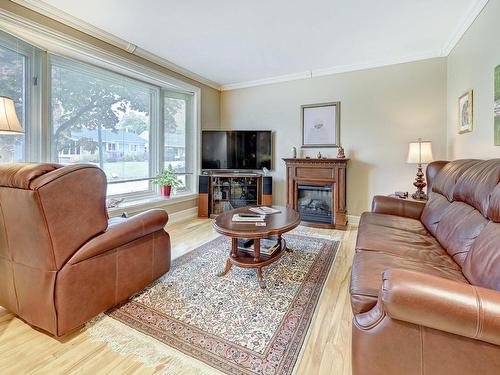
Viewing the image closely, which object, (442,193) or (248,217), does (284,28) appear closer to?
(248,217)

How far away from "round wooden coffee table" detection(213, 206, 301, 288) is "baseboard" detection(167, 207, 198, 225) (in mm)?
1995

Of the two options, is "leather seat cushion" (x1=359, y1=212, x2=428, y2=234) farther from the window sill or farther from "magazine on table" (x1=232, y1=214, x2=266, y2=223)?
the window sill

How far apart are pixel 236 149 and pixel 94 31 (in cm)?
252

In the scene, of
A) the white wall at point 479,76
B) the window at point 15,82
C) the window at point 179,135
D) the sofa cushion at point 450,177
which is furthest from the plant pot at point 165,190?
the white wall at point 479,76

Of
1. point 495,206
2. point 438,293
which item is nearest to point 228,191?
point 495,206

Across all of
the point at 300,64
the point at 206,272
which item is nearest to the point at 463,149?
the point at 300,64

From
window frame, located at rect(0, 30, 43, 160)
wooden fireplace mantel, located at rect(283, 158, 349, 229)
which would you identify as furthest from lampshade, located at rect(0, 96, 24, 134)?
wooden fireplace mantel, located at rect(283, 158, 349, 229)

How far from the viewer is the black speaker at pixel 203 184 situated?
14.7 ft

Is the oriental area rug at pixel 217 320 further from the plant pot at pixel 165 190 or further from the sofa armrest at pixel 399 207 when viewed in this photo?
the plant pot at pixel 165 190

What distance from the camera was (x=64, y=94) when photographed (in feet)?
9.69

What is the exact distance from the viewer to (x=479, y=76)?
2.42 m

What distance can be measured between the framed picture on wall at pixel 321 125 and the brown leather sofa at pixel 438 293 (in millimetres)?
2316

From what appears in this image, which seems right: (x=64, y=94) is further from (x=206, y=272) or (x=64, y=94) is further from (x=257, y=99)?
(x=257, y=99)

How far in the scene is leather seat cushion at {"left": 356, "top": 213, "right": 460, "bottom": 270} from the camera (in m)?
1.61
